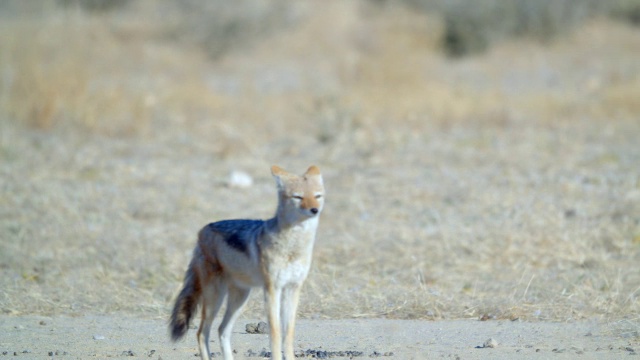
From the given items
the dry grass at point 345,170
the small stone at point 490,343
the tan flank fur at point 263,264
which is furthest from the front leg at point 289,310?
the dry grass at point 345,170

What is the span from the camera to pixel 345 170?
12008mm

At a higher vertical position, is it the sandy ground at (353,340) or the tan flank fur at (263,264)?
the tan flank fur at (263,264)

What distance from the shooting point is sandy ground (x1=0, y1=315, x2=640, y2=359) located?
561 centimetres

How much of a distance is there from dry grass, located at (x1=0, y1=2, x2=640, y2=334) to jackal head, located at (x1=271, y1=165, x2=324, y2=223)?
1.76m

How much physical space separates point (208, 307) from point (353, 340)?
3.56 ft

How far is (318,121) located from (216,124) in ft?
5.29

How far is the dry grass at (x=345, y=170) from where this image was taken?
744 centimetres

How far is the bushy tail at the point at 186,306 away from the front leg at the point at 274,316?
60 centimetres

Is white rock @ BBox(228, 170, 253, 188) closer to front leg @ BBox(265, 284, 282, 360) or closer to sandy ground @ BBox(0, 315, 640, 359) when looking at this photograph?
sandy ground @ BBox(0, 315, 640, 359)

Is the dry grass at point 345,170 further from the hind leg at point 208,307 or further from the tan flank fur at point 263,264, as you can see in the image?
the hind leg at point 208,307

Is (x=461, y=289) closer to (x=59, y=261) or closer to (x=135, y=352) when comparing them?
(x=135, y=352)

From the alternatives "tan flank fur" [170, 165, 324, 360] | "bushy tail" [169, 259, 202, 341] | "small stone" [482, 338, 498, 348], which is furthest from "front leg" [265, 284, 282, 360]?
"small stone" [482, 338, 498, 348]

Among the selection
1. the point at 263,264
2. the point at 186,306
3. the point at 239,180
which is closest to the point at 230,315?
the point at 186,306

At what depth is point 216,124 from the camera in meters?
14.6
